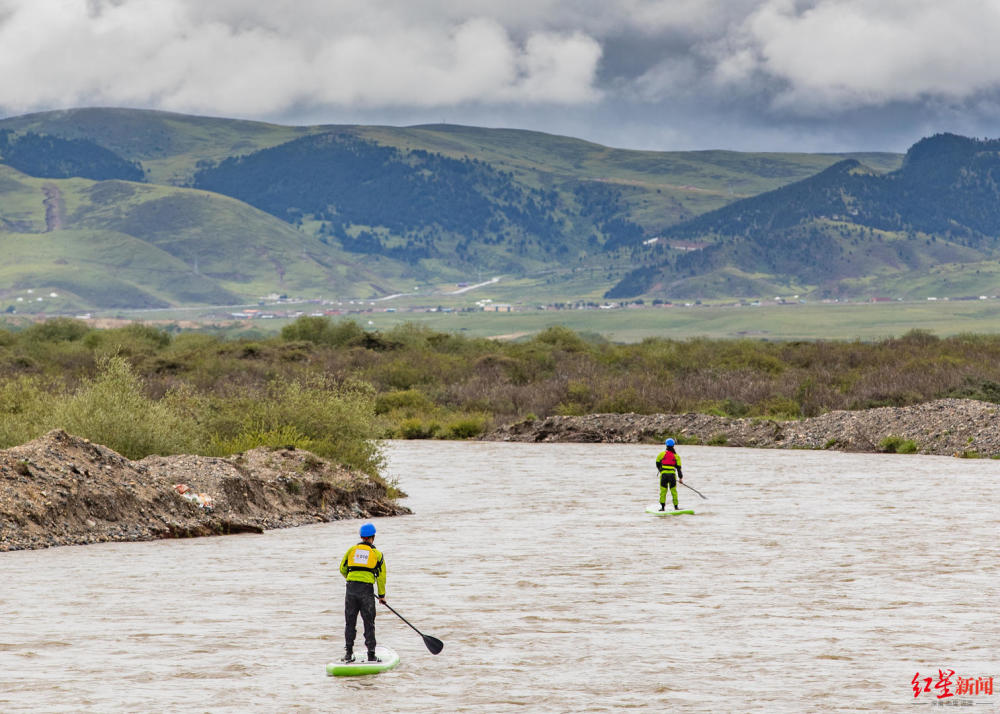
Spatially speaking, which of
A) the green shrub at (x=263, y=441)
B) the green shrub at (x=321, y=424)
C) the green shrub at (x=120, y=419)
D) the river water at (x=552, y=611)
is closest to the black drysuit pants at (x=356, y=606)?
the river water at (x=552, y=611)

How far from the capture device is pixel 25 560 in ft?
88.6

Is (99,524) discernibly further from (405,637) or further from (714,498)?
(714,498)

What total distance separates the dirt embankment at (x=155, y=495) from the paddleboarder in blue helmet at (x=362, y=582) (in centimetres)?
1355

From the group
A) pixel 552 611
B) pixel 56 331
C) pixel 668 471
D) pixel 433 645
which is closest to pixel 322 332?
pixel 56 331

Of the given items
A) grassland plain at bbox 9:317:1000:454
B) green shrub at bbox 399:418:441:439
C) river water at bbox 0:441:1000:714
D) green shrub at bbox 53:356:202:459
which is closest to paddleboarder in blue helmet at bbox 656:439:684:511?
river water at bbox 0:441:1000:714

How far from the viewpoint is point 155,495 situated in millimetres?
31312

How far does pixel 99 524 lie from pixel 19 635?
34.0ft

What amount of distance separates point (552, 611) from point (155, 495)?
12822 mm

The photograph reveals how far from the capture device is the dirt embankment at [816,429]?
52.3 metres

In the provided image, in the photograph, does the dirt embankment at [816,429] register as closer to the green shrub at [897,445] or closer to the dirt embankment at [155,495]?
the green shrub at [897,445]

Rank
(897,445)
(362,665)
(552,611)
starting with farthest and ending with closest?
(897,445) → (552,611) → (362,665)

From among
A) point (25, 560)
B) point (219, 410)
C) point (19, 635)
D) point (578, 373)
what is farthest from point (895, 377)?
point (19, 635)

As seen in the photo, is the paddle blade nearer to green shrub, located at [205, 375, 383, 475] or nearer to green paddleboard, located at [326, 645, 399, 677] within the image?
green paddleboard, located at [326, 645, 399, 677]

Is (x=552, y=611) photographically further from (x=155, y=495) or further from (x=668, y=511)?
(x=668, y=511)
